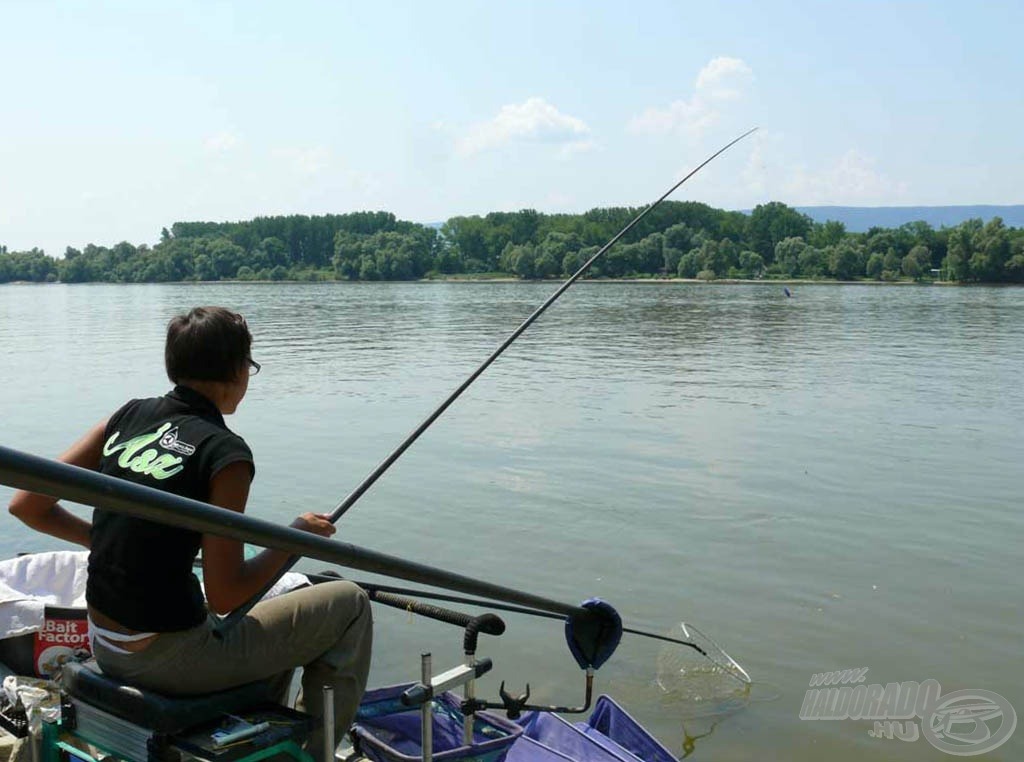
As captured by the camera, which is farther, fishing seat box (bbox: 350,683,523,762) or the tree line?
the tree line

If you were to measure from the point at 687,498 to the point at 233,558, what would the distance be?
832cm

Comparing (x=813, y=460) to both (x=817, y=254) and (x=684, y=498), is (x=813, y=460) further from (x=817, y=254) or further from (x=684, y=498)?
(x=817, y=254)

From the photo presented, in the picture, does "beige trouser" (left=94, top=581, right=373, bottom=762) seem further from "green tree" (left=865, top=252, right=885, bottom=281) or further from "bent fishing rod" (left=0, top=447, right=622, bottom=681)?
"green tree" (left=865, top=252, right=885, bottom=281)

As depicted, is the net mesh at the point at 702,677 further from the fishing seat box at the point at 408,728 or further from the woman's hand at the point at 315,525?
the woman's hand at the point at 315,525

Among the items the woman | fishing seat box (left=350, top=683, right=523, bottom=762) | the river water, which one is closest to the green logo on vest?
the woman

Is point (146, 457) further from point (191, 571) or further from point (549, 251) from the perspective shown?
point (549, 251)

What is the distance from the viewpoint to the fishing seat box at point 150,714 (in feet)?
8.16

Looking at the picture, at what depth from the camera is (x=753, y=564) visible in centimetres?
838

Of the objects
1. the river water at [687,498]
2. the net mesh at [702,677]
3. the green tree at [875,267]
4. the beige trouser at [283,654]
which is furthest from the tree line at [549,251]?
the beige trouser at [283,654]

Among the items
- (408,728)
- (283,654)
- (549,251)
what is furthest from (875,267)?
(283,654)

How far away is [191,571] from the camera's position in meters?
2.67

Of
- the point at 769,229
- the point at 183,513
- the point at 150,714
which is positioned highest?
the point at 769,229

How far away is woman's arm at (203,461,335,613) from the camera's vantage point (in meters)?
2.51

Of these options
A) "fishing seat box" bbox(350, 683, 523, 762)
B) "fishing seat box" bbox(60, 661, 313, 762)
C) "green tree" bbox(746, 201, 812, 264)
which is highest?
"green tree" bbox(746, 201, 812, 264)
